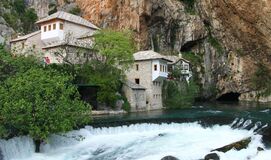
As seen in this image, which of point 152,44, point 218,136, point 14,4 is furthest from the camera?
point 14,4

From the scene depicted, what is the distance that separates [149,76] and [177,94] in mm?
4448

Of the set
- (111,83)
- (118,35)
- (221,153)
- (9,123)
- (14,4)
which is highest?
(14,4)

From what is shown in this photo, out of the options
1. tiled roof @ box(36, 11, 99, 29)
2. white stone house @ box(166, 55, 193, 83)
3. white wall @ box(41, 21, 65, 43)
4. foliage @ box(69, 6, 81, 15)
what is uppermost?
foliage @ box(69, 6, 81, 15)

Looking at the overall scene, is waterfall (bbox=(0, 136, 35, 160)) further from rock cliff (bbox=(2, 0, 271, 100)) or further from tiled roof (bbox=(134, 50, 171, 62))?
rock cliff (bbox=(2, 0, 271, 100))

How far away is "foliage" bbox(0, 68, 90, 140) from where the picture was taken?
80.9 ft

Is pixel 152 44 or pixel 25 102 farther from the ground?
pixel 152 44

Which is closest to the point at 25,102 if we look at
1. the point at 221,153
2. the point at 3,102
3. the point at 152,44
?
the point at 3,102

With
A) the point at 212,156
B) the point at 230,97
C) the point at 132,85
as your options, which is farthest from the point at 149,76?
the point at 212,156

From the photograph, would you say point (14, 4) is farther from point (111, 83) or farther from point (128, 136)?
point (128, 136)

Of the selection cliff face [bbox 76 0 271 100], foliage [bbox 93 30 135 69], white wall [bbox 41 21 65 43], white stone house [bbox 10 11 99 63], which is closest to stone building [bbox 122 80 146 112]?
foliage [bbox 93 30 135 69]

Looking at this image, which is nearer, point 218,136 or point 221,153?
point 221,153

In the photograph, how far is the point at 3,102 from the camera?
25.3 meters

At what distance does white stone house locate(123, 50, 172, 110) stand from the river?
15336 millimetres

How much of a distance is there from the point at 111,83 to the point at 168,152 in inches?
736
